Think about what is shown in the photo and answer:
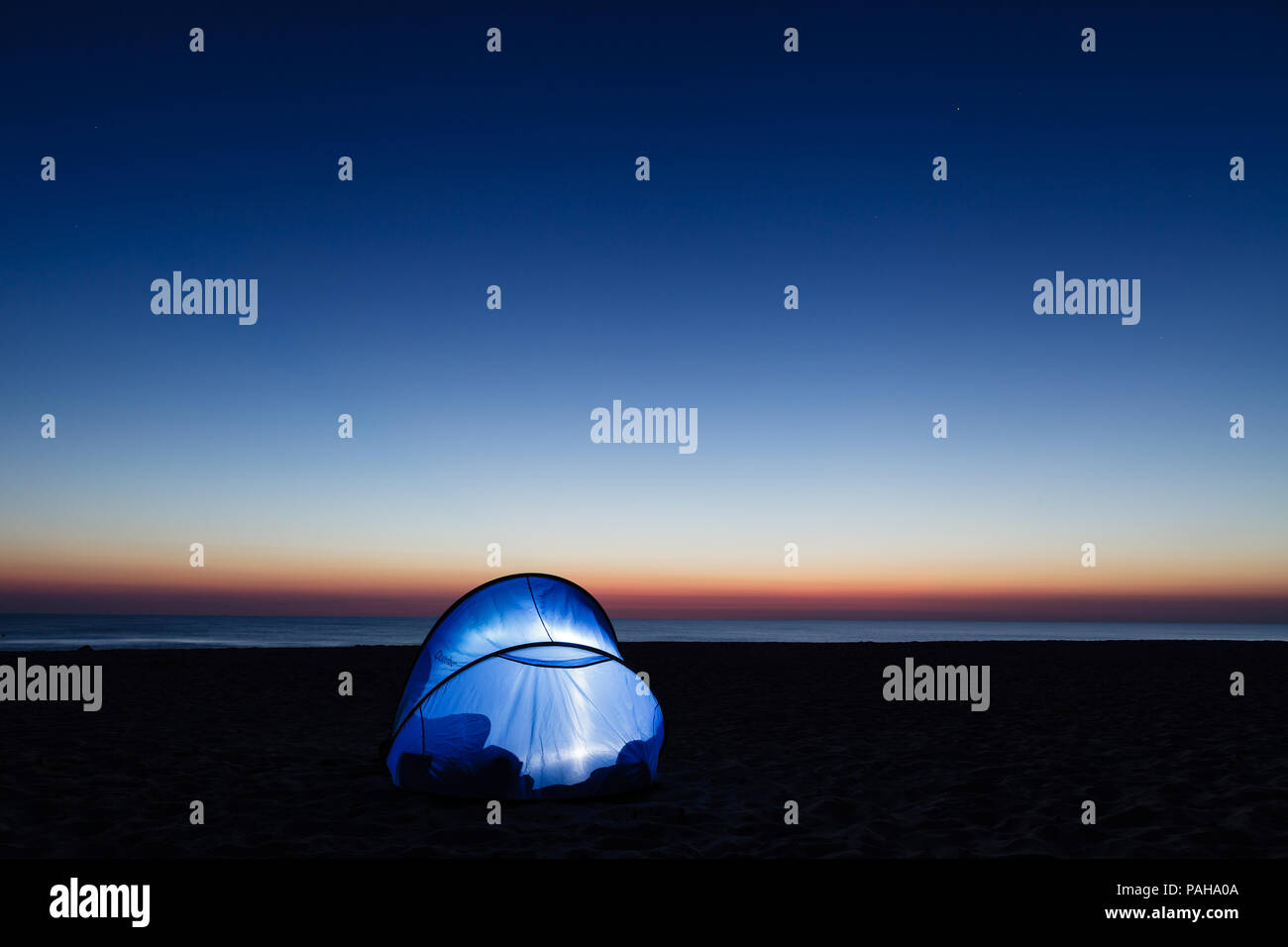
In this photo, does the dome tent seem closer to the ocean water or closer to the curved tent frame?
the curved tent frame

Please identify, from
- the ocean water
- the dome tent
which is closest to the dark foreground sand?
the dome tent

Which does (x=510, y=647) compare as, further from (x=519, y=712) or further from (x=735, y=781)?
(x=735, y=781)

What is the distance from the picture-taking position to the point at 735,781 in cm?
866

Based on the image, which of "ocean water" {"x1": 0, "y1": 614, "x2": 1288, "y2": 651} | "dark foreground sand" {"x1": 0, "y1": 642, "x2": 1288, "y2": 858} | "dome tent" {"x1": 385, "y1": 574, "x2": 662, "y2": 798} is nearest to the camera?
"dark foreground sand" {"x1": 0, "y1": 642, "x2": 1288, "y2": 858}

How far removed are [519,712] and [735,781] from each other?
2.51 m

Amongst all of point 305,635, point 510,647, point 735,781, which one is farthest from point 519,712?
point 305,635

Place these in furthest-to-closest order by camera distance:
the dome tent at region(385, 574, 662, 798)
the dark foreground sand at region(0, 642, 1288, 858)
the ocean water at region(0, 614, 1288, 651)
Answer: the ocean water at region(0, 614, 1288, 651) → the dome tent at region(385, 574, 662, 798) → the dark foreground sand at region(0, 642, 1288, 858)

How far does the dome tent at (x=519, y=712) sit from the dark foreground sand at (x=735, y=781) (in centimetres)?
25

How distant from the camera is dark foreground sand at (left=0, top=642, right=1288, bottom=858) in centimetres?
643

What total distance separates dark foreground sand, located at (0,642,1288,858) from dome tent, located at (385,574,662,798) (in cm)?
25

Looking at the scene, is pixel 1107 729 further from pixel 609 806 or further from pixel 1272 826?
pixel 609 806
